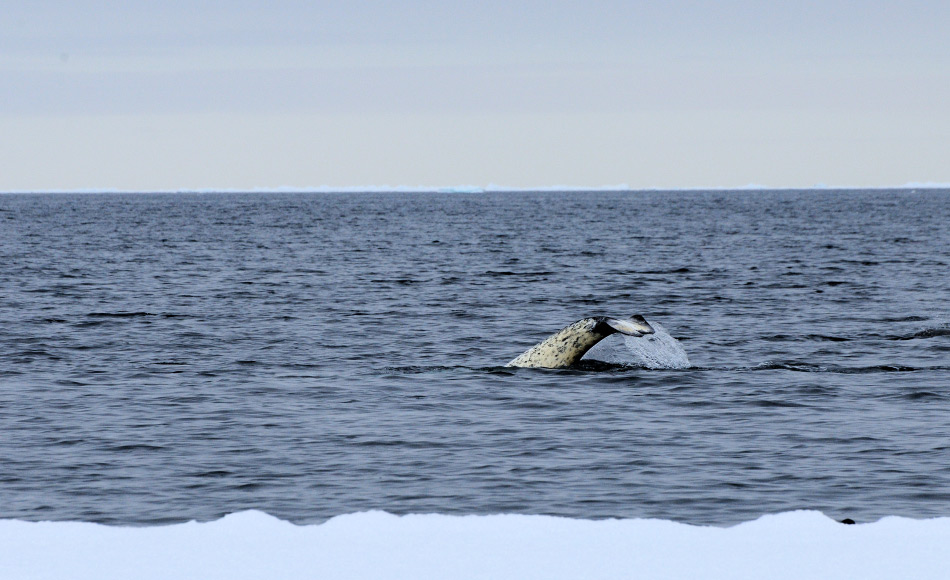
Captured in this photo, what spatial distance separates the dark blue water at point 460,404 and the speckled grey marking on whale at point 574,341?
1.23 ft

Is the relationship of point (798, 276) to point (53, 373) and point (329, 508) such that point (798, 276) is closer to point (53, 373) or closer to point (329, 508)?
point (53, 373)

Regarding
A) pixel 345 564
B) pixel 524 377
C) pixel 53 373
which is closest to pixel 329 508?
pixel 345 564

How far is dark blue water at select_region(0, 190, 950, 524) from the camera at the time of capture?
12.8 metres

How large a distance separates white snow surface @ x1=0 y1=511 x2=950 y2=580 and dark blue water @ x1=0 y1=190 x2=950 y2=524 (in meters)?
1.72

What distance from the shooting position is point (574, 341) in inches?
863

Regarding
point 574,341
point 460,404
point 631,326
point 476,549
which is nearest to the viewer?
point 476,549

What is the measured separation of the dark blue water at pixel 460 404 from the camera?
12.8 meters

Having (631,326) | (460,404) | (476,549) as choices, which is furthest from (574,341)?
(476,549)

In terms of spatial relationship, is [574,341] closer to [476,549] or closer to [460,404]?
[460,404]

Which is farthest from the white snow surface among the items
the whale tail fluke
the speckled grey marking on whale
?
the speckled grey marking on whale

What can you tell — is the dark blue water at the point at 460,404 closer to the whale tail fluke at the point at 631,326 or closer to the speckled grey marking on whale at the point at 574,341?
the speckled grey marking on whale at the point at 574,341

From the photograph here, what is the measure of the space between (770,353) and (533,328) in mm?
7296

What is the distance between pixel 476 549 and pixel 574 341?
41.4 ft

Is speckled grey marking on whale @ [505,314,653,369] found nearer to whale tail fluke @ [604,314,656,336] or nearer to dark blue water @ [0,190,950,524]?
whale tail fluke @ [604,314,656,336]
